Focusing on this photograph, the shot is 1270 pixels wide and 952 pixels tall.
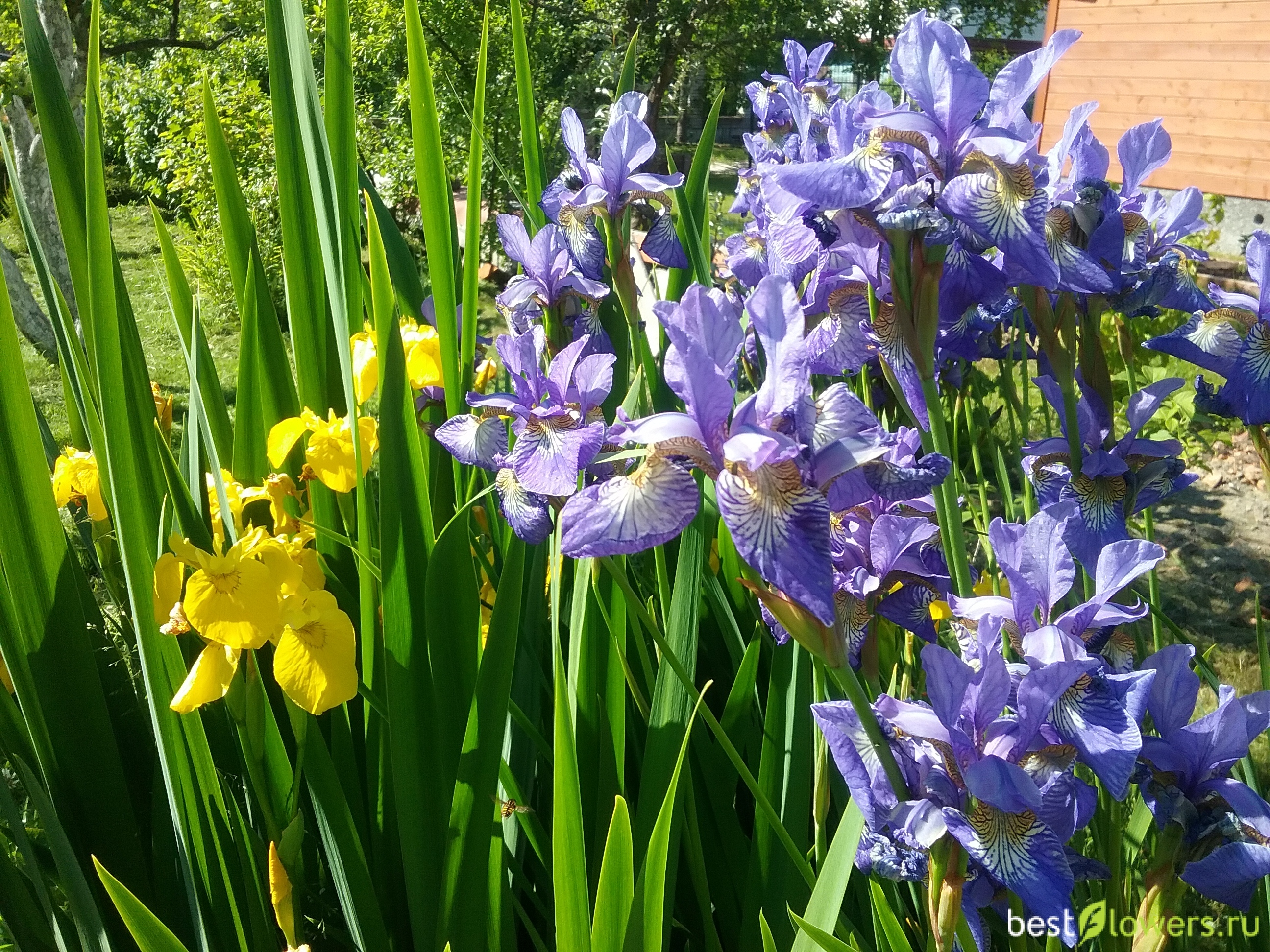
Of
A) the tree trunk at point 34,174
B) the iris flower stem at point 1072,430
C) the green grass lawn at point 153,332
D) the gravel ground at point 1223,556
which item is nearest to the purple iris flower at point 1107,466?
the iris flower stem at point 1072,430

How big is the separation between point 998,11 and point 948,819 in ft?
52.7

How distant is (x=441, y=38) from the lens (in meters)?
5.99

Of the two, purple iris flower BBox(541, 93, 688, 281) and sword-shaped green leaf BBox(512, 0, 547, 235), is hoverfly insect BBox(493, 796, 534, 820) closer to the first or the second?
purple iris flower BBox(541, 93, 688, 281)

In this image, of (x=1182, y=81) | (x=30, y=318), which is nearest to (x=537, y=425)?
(x=30, y=318)

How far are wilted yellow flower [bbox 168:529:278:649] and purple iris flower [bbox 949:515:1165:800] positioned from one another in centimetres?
64

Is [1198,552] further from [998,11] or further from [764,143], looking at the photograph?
[998,11]

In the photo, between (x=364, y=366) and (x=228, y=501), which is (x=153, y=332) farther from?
(x=228, y=501)

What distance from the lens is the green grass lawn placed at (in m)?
4.71

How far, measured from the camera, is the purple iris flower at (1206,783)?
0.73 metres

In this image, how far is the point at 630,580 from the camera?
4.46ft

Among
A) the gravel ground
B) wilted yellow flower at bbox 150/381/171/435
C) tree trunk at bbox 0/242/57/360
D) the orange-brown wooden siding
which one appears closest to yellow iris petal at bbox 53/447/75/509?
wilted yellow flower at bbox 150/381/171/435

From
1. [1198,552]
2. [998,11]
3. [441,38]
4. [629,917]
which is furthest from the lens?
[998,11]

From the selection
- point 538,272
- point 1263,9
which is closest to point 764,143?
point 538,272

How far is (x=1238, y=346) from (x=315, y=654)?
1.13 m
